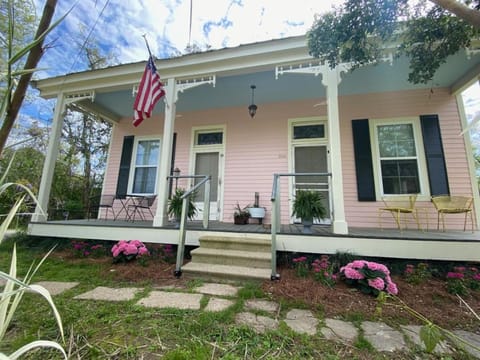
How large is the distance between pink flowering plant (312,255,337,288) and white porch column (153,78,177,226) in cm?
255

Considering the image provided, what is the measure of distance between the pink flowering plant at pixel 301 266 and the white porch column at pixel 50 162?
15.5ft

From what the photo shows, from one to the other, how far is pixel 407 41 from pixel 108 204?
6378mm

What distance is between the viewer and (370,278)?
235 centimetres

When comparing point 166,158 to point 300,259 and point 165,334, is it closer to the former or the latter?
point 300,259

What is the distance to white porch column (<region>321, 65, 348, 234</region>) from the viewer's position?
3.12 m

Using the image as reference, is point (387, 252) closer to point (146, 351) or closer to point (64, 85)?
point (146, 351)

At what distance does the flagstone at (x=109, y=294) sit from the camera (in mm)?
2135

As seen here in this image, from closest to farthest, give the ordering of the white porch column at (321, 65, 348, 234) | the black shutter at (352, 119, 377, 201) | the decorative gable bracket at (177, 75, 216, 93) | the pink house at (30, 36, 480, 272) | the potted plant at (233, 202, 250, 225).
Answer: the white porch column at (321, 65, 348, 234), the pink house at (30, 36, 480, 272), the decorative gable bracket at (177, 75, 216, 93), the black shutter at (352, 119, 377, 201), the potted plant at (233, 202, 250, 225)

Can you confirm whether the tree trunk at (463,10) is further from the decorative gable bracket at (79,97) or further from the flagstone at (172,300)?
the decorative gable bracket at (79,97)

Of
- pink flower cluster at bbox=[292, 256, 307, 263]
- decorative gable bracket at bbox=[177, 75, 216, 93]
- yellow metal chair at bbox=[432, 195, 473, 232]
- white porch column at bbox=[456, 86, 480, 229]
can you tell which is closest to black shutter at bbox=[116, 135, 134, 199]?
decorative gable bracket at bbox=[177, 75, 216, 93]

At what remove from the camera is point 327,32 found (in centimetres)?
255

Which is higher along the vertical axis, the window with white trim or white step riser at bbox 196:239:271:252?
the window with white trim

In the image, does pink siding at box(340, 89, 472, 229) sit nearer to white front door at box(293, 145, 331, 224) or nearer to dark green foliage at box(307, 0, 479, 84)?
white front door at box(293, 145, 331, 224)

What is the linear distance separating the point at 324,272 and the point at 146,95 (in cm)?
371
